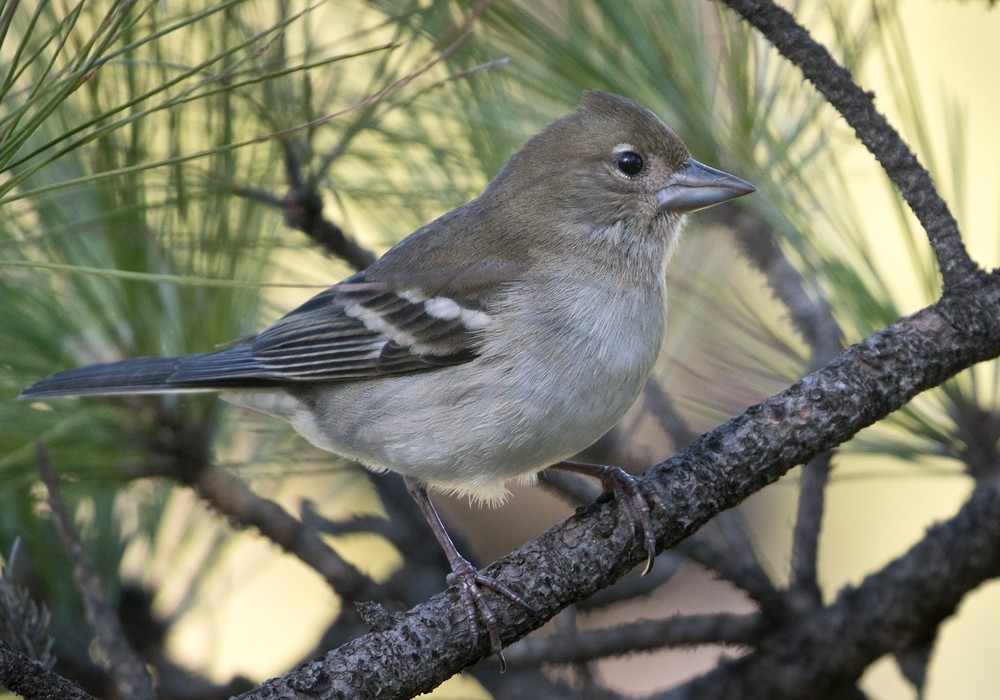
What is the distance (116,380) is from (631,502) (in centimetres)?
107

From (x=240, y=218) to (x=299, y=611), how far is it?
7.63ft

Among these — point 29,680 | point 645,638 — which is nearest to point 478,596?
point 29,680

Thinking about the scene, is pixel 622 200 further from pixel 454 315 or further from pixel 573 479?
pixel 573 479

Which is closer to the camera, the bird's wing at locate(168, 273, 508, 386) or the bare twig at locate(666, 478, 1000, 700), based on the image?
the bare twig at locate(666, 478, 1000, 700)

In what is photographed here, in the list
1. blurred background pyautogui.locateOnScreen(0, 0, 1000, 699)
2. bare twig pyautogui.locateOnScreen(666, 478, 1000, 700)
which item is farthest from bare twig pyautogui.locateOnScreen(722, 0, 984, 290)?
bare twig pyautogui.locateOnScreen(666, 478, 1000, 700)

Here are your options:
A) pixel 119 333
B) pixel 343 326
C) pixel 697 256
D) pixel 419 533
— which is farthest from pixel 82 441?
pixel 697 256

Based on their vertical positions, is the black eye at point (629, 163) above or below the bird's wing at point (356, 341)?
above

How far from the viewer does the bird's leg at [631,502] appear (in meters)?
1.73

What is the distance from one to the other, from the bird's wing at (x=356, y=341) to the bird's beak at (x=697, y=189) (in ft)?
1.64

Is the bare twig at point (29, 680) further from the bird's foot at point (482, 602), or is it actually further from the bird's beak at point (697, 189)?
the bird's beak at point (697, 189)

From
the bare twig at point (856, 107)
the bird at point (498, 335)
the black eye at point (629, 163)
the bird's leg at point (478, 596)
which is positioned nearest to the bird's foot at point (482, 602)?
the bird's leg at point (478, 596)

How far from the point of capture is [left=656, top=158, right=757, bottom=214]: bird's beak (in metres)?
2.13

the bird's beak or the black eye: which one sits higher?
the black eye

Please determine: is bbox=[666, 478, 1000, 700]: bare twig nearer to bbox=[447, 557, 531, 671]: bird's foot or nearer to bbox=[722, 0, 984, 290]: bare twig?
bbox=[722, 0, 984, 290]: bare twig
